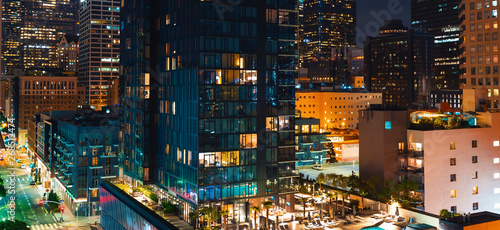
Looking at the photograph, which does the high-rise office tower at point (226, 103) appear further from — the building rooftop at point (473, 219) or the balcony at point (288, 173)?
the building rooftop at point (473, 219)

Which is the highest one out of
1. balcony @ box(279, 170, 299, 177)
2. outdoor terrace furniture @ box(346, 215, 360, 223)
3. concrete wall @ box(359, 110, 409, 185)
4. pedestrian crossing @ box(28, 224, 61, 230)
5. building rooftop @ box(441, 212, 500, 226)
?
concrete wall @ box(359, 110, 409, 185)

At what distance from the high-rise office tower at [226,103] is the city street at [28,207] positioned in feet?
130

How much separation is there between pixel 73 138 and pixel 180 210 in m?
50.5

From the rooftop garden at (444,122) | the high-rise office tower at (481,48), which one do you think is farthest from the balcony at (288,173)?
the high-rise office tower at (481,48)

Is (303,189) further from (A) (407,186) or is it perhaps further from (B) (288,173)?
(A) (407,186)

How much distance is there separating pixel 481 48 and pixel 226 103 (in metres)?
59.5

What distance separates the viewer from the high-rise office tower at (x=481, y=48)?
94.8m

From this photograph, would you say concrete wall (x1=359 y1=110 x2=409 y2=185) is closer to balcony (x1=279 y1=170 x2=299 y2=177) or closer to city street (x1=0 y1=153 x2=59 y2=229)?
balcony (x1=279 y1=170 x2=299 y2=177)

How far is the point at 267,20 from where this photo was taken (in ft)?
255

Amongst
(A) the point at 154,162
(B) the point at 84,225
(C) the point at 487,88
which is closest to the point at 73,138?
(B) the point at 84,225

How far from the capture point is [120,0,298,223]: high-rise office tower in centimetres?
7288

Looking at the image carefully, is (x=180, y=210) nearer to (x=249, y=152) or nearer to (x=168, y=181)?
(x=168, y=181)

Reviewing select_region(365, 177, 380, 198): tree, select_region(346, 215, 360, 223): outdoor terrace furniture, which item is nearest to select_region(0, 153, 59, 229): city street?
select_region(346, 215, 360, 223): outdoor terrace furniture

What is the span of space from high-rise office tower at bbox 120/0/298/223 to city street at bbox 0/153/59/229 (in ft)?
130
